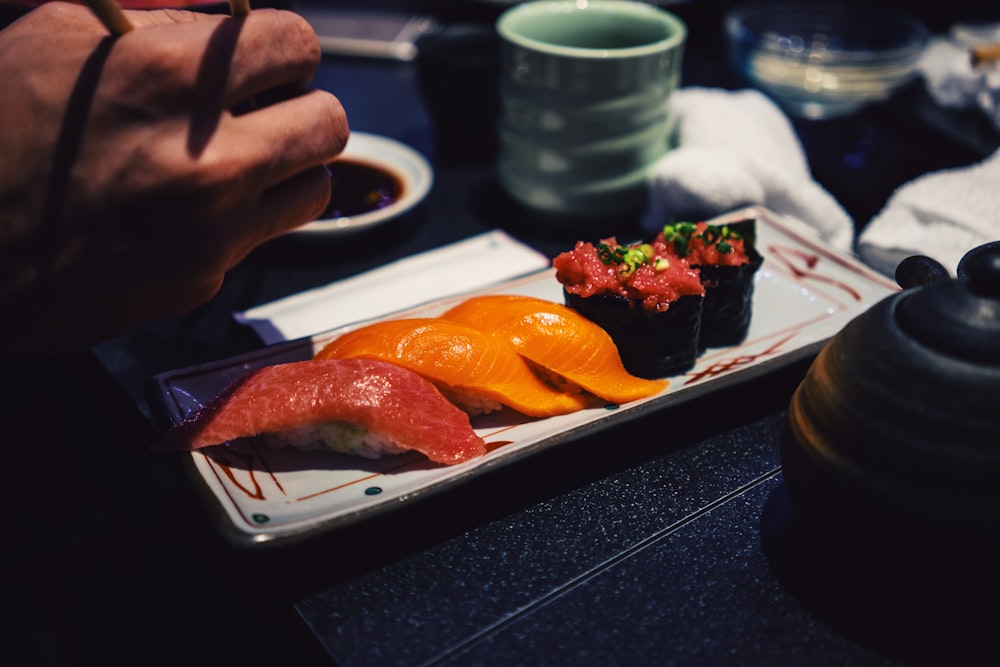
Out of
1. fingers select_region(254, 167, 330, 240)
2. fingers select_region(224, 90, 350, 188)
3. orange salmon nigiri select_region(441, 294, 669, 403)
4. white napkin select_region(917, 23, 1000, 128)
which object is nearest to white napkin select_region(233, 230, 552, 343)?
orange salmon nigiri select_region(441, 294, 669, 403)

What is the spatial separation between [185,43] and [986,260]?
38.6 inches

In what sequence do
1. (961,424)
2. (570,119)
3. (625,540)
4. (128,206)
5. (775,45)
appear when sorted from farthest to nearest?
(775,45), (570,119), (625,540), (128,206), (961,424)

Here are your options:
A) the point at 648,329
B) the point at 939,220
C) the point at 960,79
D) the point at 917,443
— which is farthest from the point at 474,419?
the point at 960,79

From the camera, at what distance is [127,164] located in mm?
963

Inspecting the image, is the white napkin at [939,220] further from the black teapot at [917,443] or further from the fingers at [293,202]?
the fingers at [293,202]

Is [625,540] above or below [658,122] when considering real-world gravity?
below

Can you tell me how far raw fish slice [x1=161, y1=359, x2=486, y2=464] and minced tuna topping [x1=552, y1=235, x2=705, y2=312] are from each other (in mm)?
377

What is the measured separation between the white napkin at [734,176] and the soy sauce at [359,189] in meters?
0.70

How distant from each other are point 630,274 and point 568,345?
20 centimetres

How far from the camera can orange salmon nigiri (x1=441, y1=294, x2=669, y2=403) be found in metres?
1.39

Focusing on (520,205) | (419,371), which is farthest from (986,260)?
(520,205)

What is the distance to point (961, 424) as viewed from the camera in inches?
34.4

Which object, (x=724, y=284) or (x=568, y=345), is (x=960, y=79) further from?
(x=568, y=345)

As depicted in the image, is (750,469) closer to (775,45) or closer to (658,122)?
(658,122)
